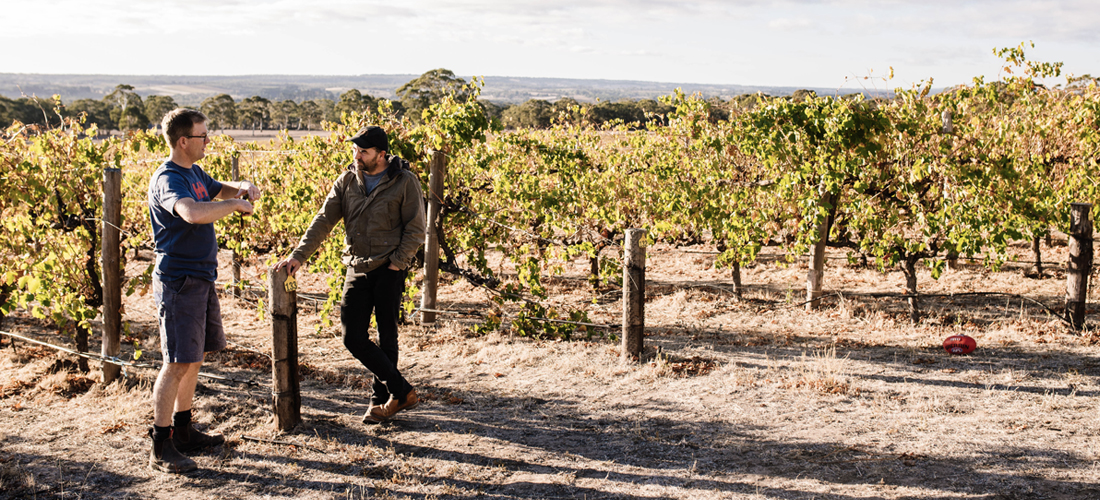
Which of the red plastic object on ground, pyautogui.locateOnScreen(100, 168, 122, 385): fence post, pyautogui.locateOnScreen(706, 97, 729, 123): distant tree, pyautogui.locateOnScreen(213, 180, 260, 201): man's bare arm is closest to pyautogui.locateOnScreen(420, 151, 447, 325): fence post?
pyautogui.locateOnScreen(100, 168, 122, 385): fence post

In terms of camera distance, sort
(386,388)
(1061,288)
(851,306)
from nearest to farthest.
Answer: (386,388), (851,306), (1061,288)

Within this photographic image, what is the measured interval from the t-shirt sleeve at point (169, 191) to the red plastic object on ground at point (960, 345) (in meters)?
5.57

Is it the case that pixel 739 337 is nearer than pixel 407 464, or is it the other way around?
pixel 407 464

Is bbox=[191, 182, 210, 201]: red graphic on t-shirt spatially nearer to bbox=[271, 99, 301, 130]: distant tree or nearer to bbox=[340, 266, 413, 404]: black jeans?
bbox=[340, 266, 413, 404]: black jeans

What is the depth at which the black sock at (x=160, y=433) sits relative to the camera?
3.62 m

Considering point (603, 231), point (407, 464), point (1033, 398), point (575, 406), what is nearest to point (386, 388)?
point (407, 464)

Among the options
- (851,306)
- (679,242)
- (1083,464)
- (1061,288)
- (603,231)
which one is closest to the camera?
(1083,464)

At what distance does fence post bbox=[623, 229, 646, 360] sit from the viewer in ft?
18.0

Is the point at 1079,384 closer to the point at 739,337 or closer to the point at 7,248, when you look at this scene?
the point at 739,337

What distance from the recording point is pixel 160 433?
3633 millimetres

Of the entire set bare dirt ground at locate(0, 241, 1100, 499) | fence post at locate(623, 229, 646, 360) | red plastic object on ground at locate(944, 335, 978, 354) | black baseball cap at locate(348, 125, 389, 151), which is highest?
black baseball cap at locate(348, 125, 389, 151)

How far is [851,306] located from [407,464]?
549 centimetres

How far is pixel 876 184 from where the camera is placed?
277 inches

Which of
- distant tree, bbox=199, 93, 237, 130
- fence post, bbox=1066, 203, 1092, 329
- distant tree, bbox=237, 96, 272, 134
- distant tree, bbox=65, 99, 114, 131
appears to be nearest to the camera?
fence post, bbox=1066, 203, 1092, 329
